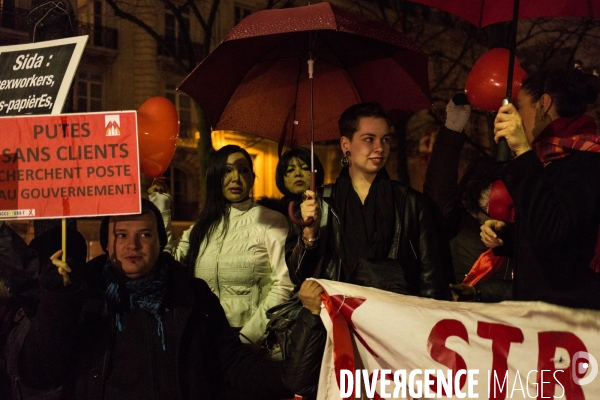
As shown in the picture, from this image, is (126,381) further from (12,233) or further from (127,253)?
(12,233)

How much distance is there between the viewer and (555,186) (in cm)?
325

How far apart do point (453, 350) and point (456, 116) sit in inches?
88.1

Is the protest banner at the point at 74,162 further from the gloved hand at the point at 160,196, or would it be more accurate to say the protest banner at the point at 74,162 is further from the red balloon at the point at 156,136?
the gloved hand at the point at 160,196

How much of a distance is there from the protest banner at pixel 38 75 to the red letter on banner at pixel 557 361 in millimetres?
2797

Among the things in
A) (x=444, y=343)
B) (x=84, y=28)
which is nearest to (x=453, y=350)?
(x=444, y=343)

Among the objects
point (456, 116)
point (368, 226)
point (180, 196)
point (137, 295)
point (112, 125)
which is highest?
point (180, 196)

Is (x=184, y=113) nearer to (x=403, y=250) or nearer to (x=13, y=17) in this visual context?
(x=13, y=17)

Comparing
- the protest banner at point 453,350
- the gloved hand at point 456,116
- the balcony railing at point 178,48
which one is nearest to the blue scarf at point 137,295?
the protest banner at point 453,350

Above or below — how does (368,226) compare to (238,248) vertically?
above

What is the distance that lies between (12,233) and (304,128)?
2.07 meters

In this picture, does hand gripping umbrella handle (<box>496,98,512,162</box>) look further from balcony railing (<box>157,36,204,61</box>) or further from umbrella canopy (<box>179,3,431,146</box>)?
balcony railing (<box>157,36,204,61</box>)

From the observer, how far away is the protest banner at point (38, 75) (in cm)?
419

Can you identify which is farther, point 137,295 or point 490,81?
point 490,81

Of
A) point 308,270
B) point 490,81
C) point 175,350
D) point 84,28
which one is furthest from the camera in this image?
point 84,28
